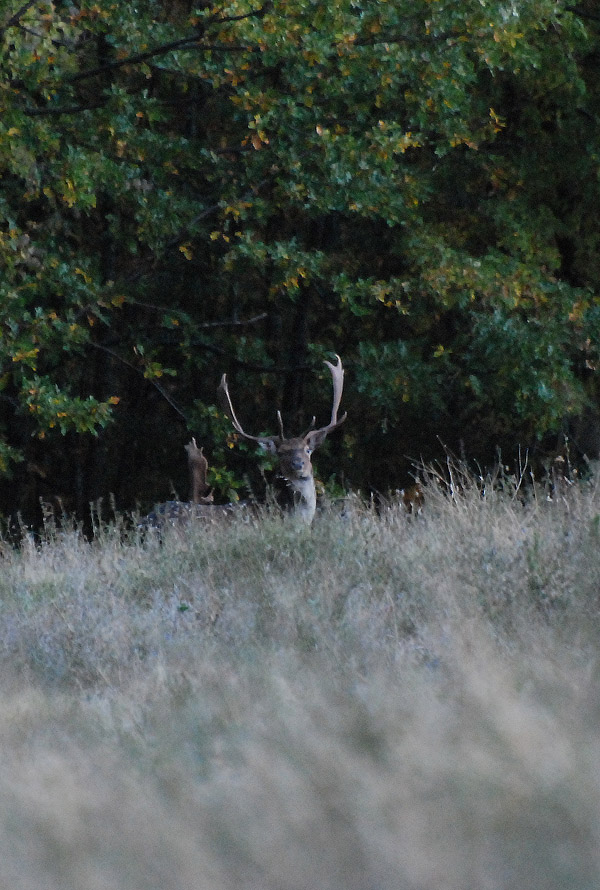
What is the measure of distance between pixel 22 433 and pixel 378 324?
4848 mm

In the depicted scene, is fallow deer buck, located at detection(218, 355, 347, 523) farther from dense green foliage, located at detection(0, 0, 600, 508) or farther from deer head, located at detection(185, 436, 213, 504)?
dense green foliage, located at detection(0, 0, 600, 508)

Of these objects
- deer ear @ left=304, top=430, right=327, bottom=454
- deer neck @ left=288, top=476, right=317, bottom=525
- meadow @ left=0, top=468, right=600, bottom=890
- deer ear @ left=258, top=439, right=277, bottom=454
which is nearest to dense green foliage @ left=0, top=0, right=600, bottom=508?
deer ear @ left=258, top=439, right=277, bottom=454

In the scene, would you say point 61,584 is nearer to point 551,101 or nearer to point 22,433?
point 22,433

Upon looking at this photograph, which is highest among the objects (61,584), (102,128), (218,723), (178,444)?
(102,128)

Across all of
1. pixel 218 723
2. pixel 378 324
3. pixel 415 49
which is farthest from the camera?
pixel 378 324

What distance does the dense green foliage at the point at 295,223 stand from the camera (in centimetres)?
1165

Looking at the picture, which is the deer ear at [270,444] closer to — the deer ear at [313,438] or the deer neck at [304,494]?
the deer ear at [313,438]

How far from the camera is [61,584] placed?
283 inches

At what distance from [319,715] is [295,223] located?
14.6 meters

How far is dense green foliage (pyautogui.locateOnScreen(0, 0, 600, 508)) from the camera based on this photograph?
11648 millimetres

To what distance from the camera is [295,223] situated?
1798 centimetres

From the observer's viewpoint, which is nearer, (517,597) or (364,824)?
(364,824)

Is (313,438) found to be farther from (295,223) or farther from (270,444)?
(295,223)

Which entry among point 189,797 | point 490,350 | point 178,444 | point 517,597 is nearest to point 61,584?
point 517,597
